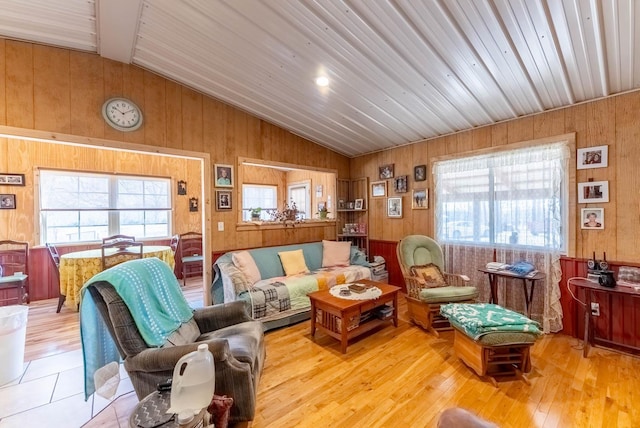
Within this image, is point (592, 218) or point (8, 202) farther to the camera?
point (8, 202)

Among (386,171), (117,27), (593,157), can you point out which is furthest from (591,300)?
(117,27)

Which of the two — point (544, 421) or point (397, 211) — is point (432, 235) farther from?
point (544, 421)

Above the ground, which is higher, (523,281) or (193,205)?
(193,205)

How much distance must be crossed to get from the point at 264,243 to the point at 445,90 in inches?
122

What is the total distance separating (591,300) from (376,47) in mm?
3268

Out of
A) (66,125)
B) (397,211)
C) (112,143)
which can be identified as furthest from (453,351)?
(66,125)

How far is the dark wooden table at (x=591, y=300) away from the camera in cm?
240

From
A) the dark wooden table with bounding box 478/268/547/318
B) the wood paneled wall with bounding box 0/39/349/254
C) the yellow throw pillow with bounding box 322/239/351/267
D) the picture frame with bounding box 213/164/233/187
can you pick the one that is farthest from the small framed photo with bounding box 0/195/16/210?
the dark wooden table with bounding box 478/268/547/318

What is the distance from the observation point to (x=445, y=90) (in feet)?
9.46

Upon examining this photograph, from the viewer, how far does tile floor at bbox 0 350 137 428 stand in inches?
73.2

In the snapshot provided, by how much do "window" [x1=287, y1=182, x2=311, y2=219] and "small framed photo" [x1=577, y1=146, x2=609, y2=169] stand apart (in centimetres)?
439

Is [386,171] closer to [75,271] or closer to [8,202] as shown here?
[75,271]

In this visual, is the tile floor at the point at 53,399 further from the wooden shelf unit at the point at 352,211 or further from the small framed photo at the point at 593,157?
the small framed photo at the point at 593,157

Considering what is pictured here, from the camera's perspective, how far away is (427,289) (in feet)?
10.7
